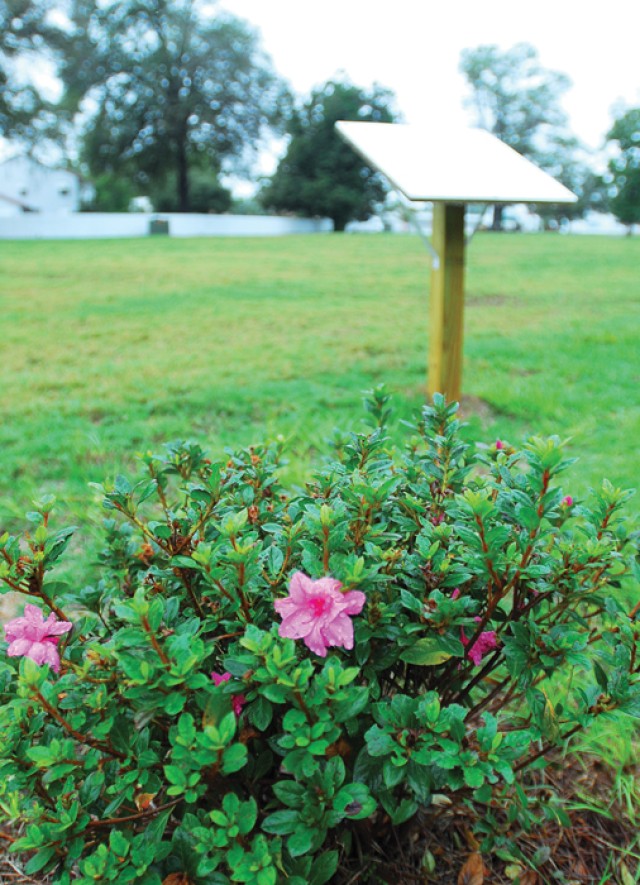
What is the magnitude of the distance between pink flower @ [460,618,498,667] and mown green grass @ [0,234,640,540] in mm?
1601

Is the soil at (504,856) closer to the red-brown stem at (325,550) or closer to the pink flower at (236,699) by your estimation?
the pink flower at (236,699)

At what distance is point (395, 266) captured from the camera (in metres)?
12.6

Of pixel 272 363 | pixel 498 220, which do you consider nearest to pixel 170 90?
pixel 498 220

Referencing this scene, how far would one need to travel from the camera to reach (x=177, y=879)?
1.00 metres

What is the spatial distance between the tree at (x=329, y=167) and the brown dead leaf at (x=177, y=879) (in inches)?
1329

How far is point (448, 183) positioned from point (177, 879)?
247 centimetres

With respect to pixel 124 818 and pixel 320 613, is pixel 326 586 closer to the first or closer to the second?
pixel 320 613

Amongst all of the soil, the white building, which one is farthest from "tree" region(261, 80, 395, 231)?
the soil

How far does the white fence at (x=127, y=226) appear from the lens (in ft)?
85.5

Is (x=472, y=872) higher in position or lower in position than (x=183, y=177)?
lower

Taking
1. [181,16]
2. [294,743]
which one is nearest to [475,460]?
[294,743]

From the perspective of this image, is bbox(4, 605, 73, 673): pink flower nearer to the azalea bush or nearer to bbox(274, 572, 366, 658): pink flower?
the azalea bush

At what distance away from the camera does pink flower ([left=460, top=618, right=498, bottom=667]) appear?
1161 millimetres

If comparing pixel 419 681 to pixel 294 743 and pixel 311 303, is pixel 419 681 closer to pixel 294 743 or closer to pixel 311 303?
pixel 294 743
